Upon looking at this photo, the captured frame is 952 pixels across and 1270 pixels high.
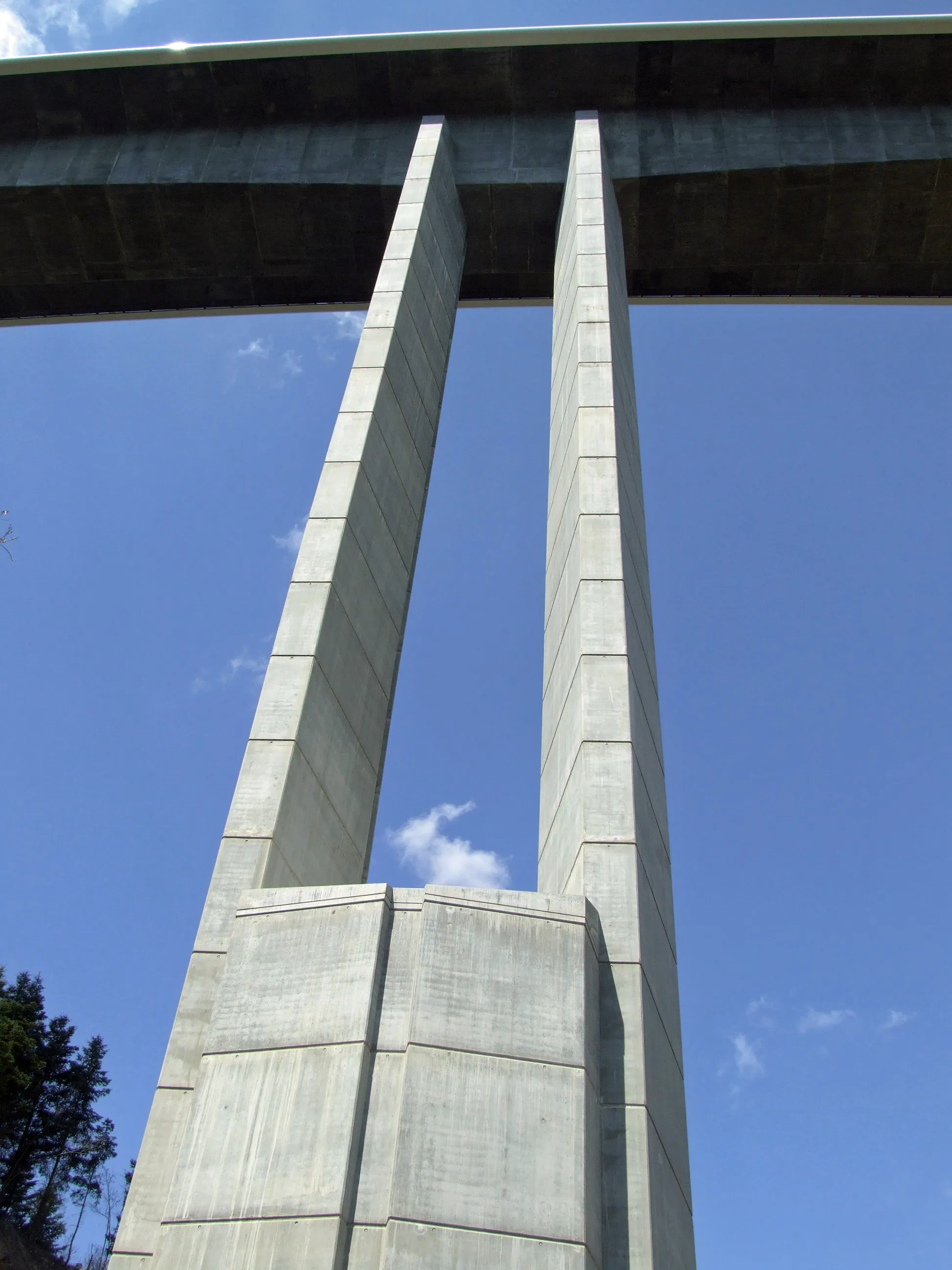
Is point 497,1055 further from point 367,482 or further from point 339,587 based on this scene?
point 367,482

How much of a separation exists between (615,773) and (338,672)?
3645mm

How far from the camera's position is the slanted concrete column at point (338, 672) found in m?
9.62

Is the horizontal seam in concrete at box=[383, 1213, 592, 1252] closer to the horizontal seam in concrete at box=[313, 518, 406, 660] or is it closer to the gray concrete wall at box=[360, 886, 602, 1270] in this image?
the gray concrete wall at box=[360, 886, 602, 1270]

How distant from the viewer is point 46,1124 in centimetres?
5606

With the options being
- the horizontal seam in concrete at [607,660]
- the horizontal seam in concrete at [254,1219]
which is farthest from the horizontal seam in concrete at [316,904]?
the horizontal seam in concrete at [607,660]

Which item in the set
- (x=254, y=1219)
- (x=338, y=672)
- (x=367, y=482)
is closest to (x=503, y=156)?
(x=367, y=482)

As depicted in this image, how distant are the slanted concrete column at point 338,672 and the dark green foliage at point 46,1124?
135ft

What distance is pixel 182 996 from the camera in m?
9.84

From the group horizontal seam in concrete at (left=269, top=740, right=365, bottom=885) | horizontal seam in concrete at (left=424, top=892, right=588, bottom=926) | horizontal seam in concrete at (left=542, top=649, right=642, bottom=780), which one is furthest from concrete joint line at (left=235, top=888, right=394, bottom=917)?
horizontal seam in concrete at (left=542, top=649, right=642, bottom=780)

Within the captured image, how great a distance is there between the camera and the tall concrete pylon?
7.83 m

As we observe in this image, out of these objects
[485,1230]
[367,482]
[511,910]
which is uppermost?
[367,482]

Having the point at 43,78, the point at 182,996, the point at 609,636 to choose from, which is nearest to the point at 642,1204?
the point at 182,996

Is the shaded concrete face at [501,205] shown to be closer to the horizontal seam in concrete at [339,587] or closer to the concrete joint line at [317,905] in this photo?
the horizontal seam in concrete at [339,587]

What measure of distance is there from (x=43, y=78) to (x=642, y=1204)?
2610 centimetres
